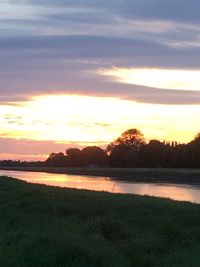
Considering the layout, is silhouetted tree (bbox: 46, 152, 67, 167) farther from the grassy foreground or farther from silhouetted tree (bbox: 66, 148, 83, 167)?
the grassy foreground

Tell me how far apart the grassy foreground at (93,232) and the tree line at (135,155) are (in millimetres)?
84364

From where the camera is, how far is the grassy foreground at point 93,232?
1164cm

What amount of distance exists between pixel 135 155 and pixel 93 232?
3967 inches

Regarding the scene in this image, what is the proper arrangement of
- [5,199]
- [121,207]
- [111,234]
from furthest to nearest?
[5,199]
[121,207]
[111,234]

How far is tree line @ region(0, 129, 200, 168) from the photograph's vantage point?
351 feet

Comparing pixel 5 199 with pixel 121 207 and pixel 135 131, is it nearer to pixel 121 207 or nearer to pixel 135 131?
pixel 121 207

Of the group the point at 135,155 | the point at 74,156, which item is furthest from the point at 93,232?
the point at 74,156

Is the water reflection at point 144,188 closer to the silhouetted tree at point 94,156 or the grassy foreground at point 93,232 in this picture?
the grassy foreground at point 93,232

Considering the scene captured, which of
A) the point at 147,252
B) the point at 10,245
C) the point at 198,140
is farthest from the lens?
the point at 198,140

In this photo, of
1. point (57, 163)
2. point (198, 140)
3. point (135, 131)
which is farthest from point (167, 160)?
point (57, 163)

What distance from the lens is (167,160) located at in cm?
10950

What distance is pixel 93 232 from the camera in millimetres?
14414

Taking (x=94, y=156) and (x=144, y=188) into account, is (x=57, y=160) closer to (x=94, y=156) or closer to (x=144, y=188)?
(x=94, y=156)

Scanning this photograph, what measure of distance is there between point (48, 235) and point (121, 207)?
643cm
